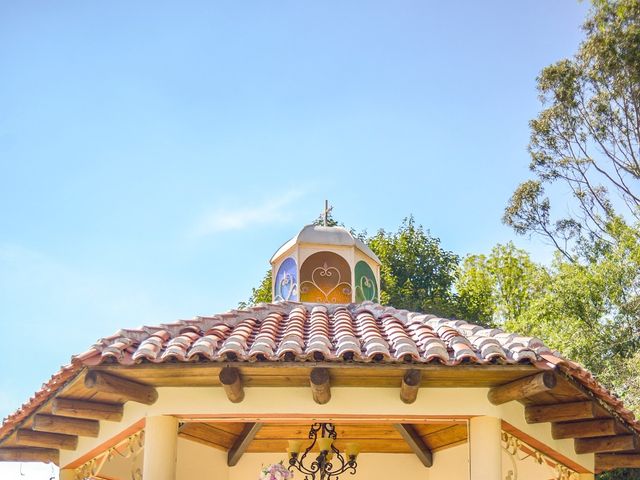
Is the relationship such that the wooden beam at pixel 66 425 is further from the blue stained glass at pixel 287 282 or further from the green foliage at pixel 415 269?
the green foliage at pixel 415 269

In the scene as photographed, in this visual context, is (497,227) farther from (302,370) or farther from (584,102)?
(302,370)

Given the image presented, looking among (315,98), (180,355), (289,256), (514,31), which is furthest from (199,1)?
(514,31)

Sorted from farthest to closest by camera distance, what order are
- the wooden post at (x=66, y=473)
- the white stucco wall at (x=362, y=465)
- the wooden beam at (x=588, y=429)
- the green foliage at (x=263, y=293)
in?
the green foliage at (x=263, y=293)
the white stucco wall at (x=362, y=465)
the wooden post at (x=66, y=473)
the wooden beam at (x=588, y=429)

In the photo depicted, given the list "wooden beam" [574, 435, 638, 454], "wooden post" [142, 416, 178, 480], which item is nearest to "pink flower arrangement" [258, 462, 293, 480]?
"wooden post" [142, 416, 178, 480]

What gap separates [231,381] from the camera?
6.58 m

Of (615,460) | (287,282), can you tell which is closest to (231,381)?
(615,460)

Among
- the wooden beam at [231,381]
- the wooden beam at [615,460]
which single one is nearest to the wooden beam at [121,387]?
the wooden beam at [231,381]

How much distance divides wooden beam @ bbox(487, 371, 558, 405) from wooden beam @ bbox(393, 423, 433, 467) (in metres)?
3.36

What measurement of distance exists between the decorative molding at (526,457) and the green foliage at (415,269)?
58.8 ft

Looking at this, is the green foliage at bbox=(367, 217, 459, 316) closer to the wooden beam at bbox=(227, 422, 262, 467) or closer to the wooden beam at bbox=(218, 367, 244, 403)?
the wooden beam at bbox=(227, 422, 262, 467)

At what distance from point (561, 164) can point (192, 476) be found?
21.0 metres

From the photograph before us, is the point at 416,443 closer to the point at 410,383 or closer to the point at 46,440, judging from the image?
the point at 410,383

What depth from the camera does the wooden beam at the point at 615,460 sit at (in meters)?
8.32

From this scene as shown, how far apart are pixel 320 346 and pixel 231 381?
0.74 m
